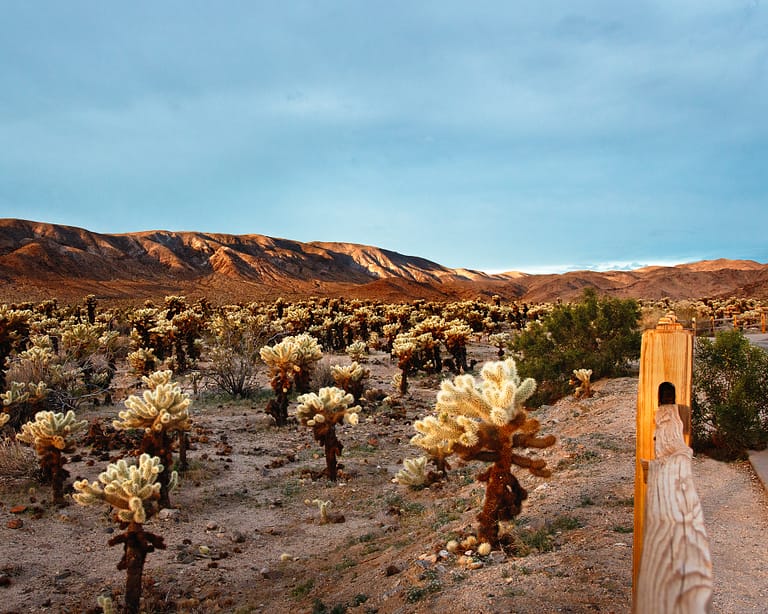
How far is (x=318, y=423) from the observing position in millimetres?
8312

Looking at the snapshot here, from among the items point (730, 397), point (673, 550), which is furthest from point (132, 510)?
point (730, 397)

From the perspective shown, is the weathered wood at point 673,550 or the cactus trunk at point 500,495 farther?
the cactus trunk at point 500,495

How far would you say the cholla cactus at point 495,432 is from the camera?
4.41 metres

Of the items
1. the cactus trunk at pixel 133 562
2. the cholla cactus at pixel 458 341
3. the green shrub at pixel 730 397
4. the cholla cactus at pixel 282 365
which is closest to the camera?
the cactus trunk at pixel 133 562

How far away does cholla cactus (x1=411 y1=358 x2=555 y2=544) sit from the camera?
4.41 metres

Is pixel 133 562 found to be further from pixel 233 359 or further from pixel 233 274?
pixel 233 274

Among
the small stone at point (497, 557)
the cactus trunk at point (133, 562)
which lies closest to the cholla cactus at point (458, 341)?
the small stone at point (497, 557)

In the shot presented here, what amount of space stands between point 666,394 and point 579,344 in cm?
1277

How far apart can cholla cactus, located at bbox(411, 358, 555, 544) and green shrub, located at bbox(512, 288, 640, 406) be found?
910 centimetres

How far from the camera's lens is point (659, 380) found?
2.39 metres

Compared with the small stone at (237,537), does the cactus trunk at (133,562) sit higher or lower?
higher

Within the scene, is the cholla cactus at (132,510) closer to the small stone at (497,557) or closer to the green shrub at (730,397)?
the small stone at (497,557)

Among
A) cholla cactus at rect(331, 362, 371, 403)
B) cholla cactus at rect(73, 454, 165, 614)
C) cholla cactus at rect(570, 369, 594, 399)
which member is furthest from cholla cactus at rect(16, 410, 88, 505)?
cholla cactus at rect(570, 369, 594, 399)

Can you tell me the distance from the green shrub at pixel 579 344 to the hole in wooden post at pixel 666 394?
1115cm
